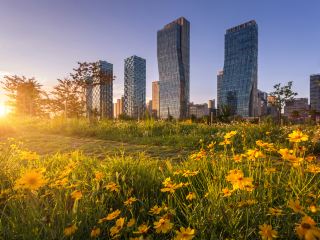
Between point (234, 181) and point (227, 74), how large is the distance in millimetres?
93795

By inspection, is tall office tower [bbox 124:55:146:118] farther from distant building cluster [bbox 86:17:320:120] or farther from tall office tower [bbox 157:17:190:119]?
tall office tower [bbox 157:17:190:119]

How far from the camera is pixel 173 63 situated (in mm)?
80375

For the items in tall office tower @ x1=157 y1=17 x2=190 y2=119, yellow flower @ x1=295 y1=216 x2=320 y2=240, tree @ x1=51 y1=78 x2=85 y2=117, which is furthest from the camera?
tall office tower @ x1=157 y1=17 x2=190 y2=119

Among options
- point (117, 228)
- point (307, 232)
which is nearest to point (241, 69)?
point (117, 228)

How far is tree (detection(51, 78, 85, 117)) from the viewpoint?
19.3 m

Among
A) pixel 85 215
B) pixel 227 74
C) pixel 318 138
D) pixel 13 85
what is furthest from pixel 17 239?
pixel 227 74

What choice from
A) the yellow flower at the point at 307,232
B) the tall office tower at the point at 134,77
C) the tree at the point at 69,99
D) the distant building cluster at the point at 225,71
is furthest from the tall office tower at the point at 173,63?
the yellow flower at the point at 307,232

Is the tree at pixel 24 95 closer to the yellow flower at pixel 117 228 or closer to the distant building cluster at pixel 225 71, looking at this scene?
the yellow flower at pixel 117 228

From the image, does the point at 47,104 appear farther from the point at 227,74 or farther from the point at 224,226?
the point at 227,74

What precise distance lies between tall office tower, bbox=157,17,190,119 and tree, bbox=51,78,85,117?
51.1m

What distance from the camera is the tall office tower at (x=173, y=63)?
7831 centimetres

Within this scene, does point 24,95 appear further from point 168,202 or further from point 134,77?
point 134,77

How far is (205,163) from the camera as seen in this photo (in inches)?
106

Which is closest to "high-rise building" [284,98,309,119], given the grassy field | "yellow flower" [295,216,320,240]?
the grassy field
